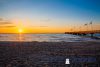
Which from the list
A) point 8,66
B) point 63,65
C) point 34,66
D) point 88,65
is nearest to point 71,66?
point 63,65

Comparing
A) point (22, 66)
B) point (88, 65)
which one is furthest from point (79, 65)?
point (22, 66)

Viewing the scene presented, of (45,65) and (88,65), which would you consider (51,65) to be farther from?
(88,65)

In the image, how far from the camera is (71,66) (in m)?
8.45

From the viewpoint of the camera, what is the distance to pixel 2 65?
884cm

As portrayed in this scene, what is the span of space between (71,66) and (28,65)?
2.41 metres

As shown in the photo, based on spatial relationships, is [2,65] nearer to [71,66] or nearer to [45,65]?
[45,65]

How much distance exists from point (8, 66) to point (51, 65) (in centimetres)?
240

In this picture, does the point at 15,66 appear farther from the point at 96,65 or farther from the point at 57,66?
the point at 96,65

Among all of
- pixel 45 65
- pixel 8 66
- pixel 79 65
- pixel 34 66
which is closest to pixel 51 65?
pixel 45 65

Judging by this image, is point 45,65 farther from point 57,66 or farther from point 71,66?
point 71,66

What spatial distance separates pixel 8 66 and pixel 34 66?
1.46 m

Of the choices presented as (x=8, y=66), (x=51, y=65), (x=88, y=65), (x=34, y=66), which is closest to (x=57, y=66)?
(x=51, y=65)

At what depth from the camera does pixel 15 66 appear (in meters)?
8.57

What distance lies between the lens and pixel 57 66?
333 inches
